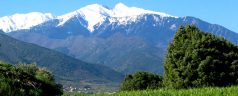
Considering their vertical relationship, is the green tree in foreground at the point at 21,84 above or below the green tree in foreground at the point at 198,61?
below

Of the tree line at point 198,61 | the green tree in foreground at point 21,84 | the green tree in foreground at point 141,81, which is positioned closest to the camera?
the green tree in foreground at point 21,84

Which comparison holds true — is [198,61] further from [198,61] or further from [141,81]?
[141,81]

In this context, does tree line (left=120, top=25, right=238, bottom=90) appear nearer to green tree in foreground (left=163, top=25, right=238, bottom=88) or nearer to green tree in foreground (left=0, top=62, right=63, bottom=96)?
green tree in foreground (left=163, top=25, right=238, bottom=88)

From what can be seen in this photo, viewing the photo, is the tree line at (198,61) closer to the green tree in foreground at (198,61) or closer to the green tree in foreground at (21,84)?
the green tree in foreground at (198,61)

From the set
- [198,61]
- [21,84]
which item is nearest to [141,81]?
[198,61]

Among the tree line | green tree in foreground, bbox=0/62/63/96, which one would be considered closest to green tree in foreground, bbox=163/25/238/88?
the tree line

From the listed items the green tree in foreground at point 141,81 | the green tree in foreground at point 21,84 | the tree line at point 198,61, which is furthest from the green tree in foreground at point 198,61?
the green tree in foreground at point 141,81

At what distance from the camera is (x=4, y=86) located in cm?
1616

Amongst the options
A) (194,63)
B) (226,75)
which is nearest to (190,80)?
(194,63)

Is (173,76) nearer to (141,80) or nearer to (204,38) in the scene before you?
(204,38)

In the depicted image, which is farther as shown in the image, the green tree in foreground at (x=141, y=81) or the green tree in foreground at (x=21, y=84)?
the green tree in foreground at (x=141, y=81)

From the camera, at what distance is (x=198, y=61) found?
76.8 metres

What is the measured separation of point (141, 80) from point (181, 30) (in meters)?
57.5

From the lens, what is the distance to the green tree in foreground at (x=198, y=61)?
71688 mm
